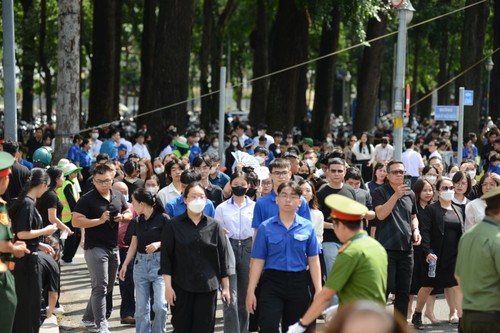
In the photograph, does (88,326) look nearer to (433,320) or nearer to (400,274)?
(400,274)

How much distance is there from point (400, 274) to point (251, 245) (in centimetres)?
171

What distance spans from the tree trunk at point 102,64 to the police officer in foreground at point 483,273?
25.1 metres

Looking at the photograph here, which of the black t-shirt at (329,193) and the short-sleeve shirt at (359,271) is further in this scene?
the black t-shirt at (329,193)

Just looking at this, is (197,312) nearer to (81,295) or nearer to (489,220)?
(489,220)

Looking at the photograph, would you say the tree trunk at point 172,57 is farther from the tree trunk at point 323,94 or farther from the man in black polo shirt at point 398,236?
the man in black polo shirt at point 398,236

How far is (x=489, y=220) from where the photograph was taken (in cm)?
695

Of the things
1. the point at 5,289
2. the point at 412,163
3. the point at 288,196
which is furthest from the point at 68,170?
the point at 412,163

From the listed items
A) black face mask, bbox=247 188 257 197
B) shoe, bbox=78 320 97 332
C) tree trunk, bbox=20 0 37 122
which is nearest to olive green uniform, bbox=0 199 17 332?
shoe, bbox=78 320 97 332

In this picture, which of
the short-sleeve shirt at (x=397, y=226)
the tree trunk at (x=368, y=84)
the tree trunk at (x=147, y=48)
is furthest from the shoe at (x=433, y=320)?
the tree trunk at (x=147, y=48)

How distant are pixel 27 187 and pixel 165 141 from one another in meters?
14.6

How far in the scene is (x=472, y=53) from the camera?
3036cm

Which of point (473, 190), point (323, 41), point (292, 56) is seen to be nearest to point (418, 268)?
point (473, 190)

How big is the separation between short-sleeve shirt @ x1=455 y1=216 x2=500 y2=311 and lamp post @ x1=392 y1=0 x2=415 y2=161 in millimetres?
8262

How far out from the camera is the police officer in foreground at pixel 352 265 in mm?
6645
